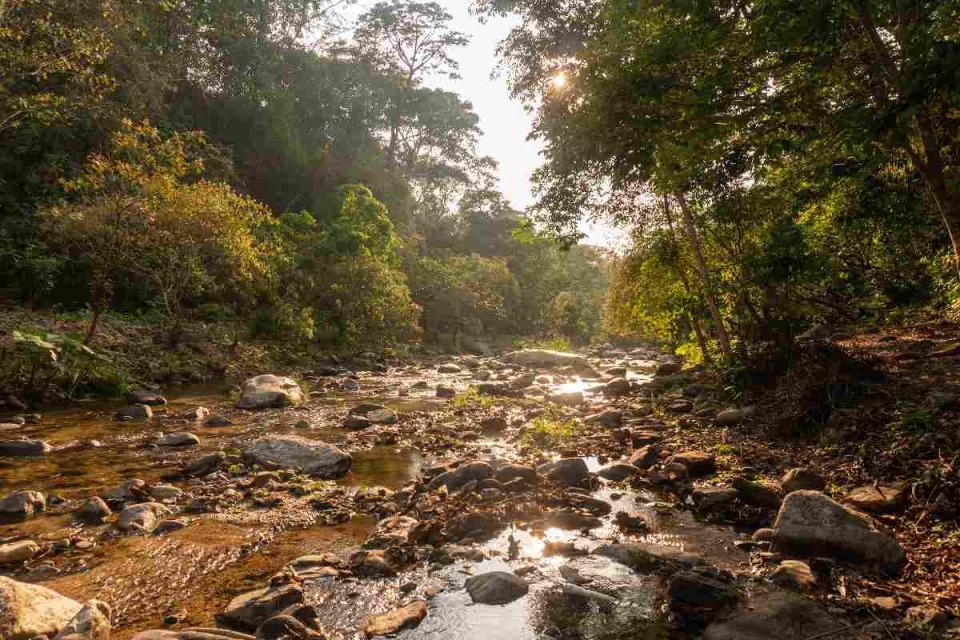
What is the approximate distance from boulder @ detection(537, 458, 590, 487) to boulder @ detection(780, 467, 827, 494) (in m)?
2.13

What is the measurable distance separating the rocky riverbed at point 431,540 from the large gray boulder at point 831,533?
1cm

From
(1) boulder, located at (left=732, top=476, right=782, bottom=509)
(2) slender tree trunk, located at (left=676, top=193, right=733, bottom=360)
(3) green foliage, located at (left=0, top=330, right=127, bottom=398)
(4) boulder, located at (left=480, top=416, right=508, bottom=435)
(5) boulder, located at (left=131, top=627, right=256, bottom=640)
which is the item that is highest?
(2) slender tree trunk, located at (left=676, top=193, right=733, bottom=360)

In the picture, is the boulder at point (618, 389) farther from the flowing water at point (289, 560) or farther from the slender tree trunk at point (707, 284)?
the flowing water at point (289, 560)

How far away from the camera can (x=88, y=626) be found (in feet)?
10.1

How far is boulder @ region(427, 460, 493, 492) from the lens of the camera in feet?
21.0

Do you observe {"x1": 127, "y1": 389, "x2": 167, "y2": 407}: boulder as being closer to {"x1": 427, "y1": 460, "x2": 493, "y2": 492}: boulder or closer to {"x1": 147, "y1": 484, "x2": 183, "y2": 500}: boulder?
{"x1": 147, "y1": 484, "x2": 183, "y2": 500}: boulder

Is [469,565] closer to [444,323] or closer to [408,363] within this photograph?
[408,363]

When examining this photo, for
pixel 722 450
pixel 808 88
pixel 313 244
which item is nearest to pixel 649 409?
pixel 722 450

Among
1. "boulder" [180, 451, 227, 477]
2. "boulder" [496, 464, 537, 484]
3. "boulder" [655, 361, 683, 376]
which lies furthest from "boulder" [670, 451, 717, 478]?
"boulder" [655, 361, 683, 376]

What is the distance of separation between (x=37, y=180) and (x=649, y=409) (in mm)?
21888

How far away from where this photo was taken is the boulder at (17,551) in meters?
4.38

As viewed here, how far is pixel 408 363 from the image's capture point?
78.7 feet

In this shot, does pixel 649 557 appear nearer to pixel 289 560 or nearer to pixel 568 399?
pixel 289 560

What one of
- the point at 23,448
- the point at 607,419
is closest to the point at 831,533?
the point at 607,419
